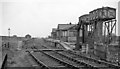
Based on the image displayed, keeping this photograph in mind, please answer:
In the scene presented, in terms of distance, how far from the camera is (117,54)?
14273 mm

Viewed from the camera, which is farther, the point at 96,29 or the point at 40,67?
the point at 96,29

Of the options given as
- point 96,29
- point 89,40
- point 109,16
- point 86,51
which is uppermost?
point 109,16

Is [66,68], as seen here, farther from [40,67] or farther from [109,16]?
[109,16]

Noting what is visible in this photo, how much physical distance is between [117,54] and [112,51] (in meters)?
0.84

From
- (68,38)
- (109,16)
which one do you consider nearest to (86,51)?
(109,16)

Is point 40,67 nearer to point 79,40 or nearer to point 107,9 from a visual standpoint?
point 107,9

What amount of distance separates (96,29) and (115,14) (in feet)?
9.74

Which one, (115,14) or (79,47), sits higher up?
(115,14)

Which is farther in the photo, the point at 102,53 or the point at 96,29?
the point at 96,29

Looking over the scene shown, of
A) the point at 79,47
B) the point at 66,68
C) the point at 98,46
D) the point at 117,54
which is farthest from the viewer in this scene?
the point at 79,47

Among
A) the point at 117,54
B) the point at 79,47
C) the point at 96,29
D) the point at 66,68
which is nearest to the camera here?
the point at 66,68

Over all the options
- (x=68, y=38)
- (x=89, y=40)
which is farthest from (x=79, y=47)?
(x=68, y=38)

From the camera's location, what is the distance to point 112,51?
49.4 ft

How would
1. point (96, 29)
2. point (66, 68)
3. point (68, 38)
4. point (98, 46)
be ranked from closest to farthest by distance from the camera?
1. point (66, 68)
2. point (98, 46)
3. point (96, 29)
4. point (68, 38)
